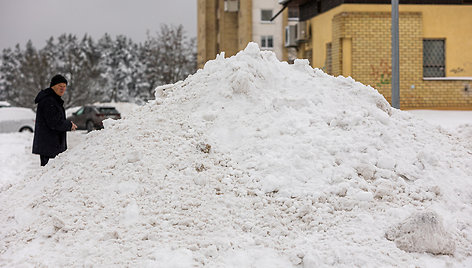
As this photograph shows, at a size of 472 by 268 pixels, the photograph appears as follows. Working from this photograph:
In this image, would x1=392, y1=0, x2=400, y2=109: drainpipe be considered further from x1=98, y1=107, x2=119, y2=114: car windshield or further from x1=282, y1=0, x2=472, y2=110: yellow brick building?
x1=98, y1=107, x2=119, y2=114: car windshield

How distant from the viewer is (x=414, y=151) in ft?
19.7

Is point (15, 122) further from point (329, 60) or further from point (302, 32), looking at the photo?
point (329, 60)

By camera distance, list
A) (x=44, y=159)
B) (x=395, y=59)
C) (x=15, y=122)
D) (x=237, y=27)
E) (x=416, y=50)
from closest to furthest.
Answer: (x=44, y=159)
(x=395, y=59)
(x=416, y=50)
(x=15, y=122)
(x=237, y=27)

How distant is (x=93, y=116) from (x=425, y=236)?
23.5m

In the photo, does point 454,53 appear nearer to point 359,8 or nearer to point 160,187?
point 359,8

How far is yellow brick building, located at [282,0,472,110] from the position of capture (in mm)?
19297

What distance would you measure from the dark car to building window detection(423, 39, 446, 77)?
14.3m

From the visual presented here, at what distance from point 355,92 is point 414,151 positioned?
1239mm

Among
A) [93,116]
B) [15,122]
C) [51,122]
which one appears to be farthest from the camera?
[93,116]

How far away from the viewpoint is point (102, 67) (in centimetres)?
7300

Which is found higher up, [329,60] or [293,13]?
[293,13]

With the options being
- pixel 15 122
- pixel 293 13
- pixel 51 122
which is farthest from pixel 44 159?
pixel 293 13

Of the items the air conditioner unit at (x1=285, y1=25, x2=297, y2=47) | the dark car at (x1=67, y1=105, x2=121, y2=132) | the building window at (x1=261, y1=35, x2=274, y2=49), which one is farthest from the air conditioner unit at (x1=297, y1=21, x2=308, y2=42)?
the building window at (x1=261, y1=35, x2=274, y2=49)

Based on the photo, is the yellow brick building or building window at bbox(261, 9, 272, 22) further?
building window at bbox(261, 9, 272, 22)
